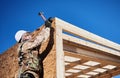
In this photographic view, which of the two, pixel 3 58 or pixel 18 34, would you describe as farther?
pixel 3 58

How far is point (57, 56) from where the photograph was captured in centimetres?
548

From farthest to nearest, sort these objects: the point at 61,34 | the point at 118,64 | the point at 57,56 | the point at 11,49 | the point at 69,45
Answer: the point at 118,64, the point at 11,49, the point at 69,45, the point at 61,34, the point at 57,56

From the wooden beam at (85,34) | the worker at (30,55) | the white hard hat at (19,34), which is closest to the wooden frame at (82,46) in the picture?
the wooden beam at (85,34)

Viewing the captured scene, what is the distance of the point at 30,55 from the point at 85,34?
205 centimetres

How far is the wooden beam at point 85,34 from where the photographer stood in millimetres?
6137

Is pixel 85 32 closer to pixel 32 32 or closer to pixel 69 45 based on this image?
pixel 69 45

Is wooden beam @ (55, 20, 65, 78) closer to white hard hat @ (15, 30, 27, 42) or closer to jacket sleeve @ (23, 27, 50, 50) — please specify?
jacket sleeve @ (23, 27, 50, 50)

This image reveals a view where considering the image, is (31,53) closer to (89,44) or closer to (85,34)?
(85,34)

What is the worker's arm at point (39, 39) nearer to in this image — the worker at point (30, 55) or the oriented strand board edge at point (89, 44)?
the worker at point (30, 55)

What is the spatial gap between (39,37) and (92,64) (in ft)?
12.6

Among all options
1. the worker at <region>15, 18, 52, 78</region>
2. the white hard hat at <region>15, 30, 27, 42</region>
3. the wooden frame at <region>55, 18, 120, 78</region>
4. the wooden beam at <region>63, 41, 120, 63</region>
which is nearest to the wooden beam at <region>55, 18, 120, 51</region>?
the wooden frame at <region>55, 18, 120, 78</region>

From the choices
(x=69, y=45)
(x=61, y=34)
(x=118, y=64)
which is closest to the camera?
(x=61, y=34)

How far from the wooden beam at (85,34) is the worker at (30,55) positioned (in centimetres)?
46

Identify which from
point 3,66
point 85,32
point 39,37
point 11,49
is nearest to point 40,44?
point 39,37
